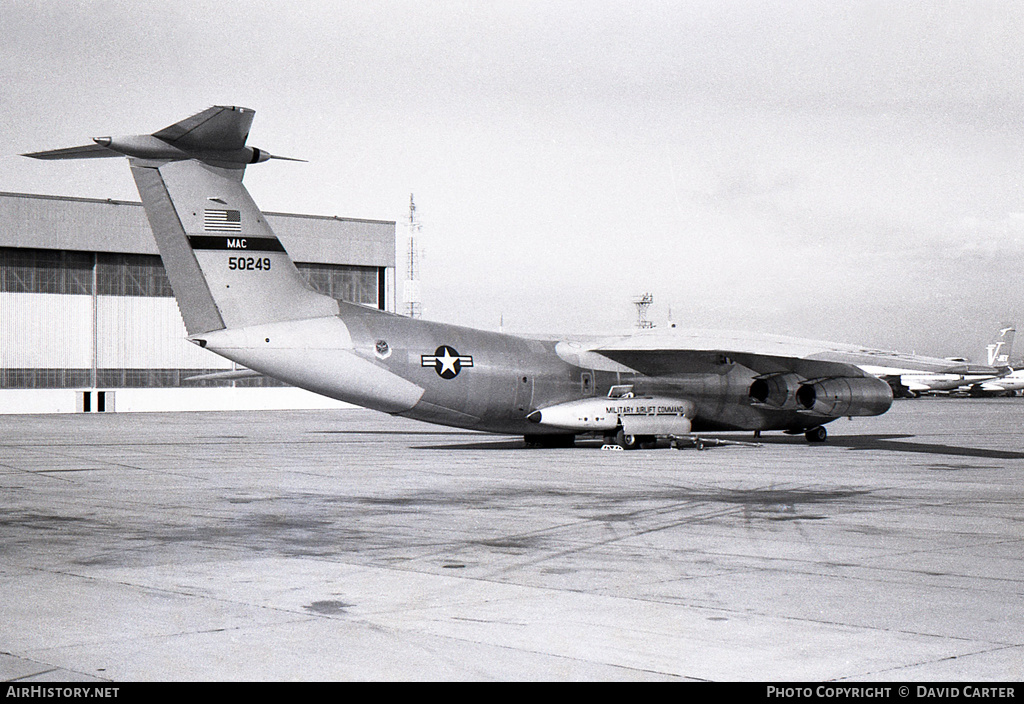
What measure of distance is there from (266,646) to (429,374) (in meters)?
16.9

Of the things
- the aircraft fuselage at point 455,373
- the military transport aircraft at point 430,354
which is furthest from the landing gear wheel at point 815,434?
the aircraft fuselage at point 455,373

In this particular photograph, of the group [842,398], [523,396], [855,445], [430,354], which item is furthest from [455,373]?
[855,445]

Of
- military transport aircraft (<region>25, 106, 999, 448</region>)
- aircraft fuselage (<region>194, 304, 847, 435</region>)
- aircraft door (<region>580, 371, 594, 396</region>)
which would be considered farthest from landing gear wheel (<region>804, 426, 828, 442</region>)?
aircraft door (<region>580, 371, 594, 396</region>)

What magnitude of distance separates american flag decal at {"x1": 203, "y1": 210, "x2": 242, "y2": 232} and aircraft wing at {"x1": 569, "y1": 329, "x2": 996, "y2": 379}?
8786 mm

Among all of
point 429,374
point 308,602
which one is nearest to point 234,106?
point 429,374

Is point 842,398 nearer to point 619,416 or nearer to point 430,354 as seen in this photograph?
point 619,416

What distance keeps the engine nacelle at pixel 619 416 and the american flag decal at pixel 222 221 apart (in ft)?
25.5

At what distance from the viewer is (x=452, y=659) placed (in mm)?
6586

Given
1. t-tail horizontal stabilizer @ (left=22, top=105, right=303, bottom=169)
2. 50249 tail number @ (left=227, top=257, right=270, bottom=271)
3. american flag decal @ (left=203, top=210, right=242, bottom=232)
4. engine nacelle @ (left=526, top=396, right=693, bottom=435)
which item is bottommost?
engine nacelle @ (left=526, top=396, right=693, bottom=435)

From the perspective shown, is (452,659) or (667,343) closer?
(452,659)

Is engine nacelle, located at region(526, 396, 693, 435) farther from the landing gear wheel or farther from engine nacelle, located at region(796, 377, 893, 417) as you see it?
the landing gear wheel

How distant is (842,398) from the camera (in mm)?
26984

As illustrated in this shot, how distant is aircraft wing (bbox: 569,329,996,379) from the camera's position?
78.0ft
